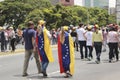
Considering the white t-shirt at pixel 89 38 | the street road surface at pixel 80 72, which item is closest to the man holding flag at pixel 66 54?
the street road surface at pixel 80 72

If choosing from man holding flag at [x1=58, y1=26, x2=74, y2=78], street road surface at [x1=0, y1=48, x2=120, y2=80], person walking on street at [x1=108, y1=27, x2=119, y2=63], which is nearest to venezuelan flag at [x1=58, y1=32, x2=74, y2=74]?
man holding flag at [x1=58, y1=26, x2=74, y2=78]

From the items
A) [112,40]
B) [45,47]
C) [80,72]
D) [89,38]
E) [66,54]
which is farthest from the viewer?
[89,38]

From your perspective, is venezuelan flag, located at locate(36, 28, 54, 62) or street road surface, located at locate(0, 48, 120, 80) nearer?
venezuelan flag, located at locate(36, 28, 54, 62)

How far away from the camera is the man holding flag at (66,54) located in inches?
629

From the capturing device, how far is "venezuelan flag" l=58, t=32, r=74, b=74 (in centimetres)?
1596

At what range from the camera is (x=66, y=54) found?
631 inches

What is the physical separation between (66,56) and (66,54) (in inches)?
2.9

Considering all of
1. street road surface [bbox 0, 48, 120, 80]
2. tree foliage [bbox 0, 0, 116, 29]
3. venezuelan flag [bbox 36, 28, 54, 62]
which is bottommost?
tree foliage [bbox 0, 0, 116, 29]

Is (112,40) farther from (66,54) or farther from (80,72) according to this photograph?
(66,54)

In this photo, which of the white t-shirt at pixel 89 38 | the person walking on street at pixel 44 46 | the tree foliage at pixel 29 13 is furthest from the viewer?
the tree foliage at pixel 29 13

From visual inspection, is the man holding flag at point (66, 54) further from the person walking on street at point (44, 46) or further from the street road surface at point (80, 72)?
the person walking on street at point (44, 46)

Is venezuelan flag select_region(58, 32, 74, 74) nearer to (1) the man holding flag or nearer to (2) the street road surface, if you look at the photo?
(1) the man holding flag

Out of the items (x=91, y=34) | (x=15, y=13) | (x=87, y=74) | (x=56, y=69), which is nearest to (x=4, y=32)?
(x=91, y=34)

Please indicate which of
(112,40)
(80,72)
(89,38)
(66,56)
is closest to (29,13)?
(89,38)
